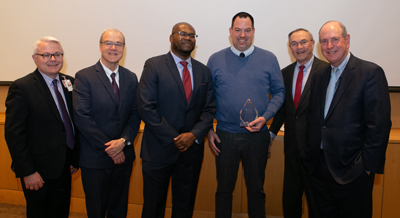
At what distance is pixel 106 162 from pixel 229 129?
1.03m

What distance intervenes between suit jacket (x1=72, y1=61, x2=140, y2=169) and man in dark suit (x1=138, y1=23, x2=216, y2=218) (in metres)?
0.19

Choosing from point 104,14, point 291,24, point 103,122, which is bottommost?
point 103,122

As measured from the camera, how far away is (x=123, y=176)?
1.98 metres

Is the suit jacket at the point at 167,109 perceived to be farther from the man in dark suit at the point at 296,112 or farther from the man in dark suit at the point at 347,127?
the man in dark suit at the point at 347,127

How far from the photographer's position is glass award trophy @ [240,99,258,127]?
198 cm

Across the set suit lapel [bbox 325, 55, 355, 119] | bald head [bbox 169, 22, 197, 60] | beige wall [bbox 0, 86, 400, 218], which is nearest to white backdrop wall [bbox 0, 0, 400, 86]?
beige wall [bbox 0, 86, 400, 218]

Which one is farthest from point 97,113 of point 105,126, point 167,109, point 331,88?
point 331,88

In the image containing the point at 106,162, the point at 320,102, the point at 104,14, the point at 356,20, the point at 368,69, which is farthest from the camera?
the point at 104,14

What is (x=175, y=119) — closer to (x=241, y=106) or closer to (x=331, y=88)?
(x=241, y=106)

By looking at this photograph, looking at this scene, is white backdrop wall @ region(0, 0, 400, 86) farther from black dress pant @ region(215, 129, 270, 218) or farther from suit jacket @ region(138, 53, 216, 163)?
black dress pant @ region(215, 129, 270, 218)

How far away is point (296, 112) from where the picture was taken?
82.7 inches

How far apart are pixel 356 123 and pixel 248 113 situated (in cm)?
75

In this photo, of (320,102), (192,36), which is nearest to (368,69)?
(320,102)

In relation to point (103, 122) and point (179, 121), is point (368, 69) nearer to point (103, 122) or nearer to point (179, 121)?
point (179, 121)
